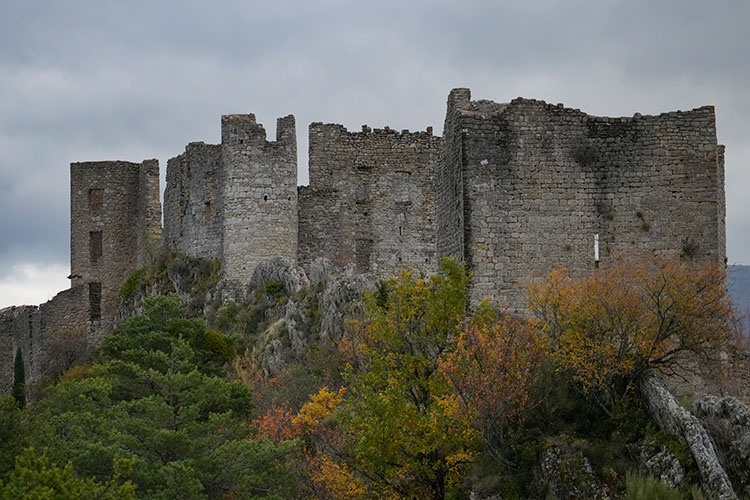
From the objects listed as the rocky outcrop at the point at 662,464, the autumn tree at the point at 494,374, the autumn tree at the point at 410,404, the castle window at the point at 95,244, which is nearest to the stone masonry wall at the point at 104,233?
the castle window at the point at 95,244

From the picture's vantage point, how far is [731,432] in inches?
683

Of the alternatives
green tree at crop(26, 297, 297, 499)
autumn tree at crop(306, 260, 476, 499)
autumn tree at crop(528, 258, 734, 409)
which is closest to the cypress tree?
green tree at crop(26, 297, 297, 499)

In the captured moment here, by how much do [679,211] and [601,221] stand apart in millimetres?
1603

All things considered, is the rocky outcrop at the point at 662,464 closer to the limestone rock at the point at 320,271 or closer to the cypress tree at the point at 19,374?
the limestone rock at the point at 320,271

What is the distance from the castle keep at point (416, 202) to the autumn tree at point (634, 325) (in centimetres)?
213

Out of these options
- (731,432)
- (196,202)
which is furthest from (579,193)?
(196,202)

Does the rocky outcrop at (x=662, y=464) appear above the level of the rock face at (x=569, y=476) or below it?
above

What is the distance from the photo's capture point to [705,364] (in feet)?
69.7

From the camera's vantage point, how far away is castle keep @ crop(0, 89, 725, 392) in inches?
936

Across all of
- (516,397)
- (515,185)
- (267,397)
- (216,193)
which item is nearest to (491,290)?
(515,185)

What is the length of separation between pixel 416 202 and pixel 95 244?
46.0 feet

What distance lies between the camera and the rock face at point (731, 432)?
55.3 ft

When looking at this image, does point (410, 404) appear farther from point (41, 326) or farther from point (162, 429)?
point (41, 326)

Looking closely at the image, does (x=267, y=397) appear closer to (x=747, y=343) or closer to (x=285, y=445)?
(x=285, y=445)
